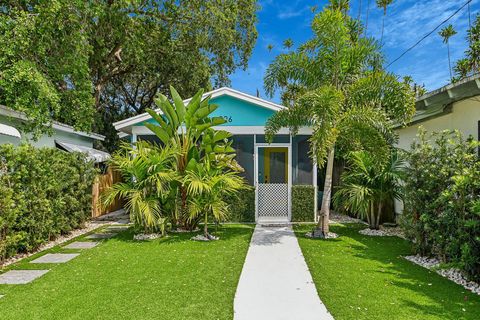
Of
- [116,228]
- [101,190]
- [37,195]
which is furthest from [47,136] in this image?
[37,195]

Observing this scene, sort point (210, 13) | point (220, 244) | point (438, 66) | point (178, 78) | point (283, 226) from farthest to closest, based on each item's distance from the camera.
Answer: point (438, 66) < point (178, 78) < point (210, 13) < point (283, 226) < point (220, 244)

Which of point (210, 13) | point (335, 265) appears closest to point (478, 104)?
point (335, 265)

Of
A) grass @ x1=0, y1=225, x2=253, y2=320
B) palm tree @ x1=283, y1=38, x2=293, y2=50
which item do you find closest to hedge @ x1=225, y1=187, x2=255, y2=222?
grass @ x1=0, y1=225, x2=253, y2=320

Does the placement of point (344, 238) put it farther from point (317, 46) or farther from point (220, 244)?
point (317, 46)

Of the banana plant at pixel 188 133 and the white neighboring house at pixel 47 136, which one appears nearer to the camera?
the white neighboring house at pixel 47 136

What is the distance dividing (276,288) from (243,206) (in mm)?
6571

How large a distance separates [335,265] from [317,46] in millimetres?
6029

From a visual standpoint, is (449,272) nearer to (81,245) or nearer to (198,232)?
(198,232)

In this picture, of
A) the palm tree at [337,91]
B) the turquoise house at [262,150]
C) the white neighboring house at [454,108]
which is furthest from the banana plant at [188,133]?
the white neighboring house at [454,108]

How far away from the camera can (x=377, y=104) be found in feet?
29.8

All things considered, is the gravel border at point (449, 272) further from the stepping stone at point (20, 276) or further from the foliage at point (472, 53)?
the foliage at point (472, 53)

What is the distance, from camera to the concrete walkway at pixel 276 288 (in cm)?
462

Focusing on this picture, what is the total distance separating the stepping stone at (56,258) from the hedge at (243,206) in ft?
18.6

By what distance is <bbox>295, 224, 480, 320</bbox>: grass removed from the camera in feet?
15.2
